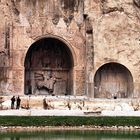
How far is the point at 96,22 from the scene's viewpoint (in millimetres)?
40656

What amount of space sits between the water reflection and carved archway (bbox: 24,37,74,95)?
1608 centimetres

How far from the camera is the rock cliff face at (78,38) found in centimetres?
3962

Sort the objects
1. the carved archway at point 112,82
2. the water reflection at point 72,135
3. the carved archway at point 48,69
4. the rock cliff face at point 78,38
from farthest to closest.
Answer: the carved archway at point 48,69 → the carved archway at point 112,82 → the rock cliff face at point 78,38 → the water reflection at point 72,135

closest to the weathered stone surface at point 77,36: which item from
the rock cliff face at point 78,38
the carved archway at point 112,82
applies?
the rock cliff face at point 78,38

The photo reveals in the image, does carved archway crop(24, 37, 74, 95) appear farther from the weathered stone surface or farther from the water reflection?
the water reflection

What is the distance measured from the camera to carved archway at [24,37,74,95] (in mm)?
41938

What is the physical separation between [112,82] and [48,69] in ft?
16.5

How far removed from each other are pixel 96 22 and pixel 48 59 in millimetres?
4856

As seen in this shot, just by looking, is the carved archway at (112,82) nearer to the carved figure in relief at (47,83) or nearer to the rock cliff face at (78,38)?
the rock cliff face at (78,38)

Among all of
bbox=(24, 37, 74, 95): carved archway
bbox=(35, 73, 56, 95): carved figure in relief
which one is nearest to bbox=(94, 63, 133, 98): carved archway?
bbox=(24, 37, 74, 95): carved archway

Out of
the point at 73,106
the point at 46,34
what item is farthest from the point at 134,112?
the point at 46,34

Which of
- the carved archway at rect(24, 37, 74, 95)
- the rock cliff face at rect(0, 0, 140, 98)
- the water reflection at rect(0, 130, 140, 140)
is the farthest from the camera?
the carved archway at rect(24, 37, 74, 95)

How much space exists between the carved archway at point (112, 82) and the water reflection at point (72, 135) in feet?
51.8

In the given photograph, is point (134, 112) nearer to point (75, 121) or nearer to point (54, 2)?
point (75, 121)
